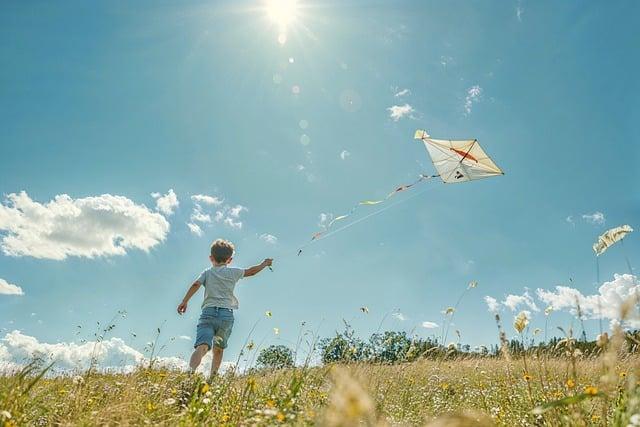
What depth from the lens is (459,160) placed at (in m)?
9.45

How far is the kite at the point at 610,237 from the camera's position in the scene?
2.83 metres

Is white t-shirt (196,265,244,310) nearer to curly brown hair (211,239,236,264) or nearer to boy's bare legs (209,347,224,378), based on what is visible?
curly brown hair (211,239,236,264)

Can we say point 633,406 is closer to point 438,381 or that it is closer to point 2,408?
point 2,408

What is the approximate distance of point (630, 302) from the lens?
1.77 metres

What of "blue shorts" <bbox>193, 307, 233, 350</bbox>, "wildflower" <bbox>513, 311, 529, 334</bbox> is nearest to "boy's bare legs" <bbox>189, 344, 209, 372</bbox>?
"blue shorts" <bbox>193, 307, 233, 350</bbox>

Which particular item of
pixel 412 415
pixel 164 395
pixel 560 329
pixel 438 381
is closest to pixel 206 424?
pixel 164 395

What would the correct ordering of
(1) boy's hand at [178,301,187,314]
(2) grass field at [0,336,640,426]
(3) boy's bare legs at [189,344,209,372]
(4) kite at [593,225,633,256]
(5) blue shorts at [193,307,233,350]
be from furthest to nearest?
1. (1) boy's hand at [178,301,187,314]
2. (5) blue shorts at [193,307,233,350]
3. (3) boy's bare legs at [189,344,209,372]
4. (4) kite at [593,225,633,256]
5. (2) grass field at [0,336,640,426]

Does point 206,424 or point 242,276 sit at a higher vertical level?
point 242,276

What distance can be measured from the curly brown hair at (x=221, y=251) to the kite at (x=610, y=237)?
5476 millimetres

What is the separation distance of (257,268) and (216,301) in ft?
2.91

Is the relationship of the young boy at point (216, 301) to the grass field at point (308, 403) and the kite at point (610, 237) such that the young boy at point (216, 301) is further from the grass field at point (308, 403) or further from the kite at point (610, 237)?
the kite at point (610, 237)

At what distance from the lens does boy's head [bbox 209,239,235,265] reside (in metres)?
7.31

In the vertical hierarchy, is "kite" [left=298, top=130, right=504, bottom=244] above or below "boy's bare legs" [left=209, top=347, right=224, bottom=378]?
above

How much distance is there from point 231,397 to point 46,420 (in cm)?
137
